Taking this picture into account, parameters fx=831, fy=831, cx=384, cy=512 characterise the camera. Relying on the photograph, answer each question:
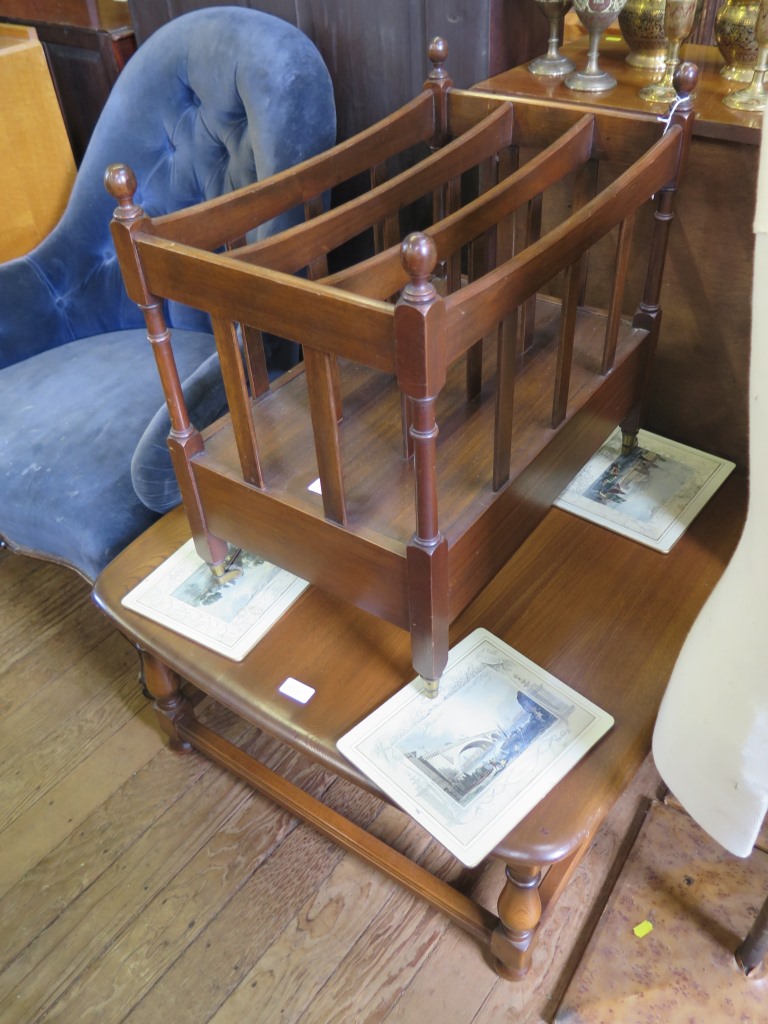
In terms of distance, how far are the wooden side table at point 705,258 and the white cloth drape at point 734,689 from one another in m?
0.41

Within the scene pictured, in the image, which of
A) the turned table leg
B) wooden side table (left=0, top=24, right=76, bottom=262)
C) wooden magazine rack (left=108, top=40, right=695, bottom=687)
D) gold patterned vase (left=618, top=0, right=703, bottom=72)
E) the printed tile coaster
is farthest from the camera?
wooden side table (left=0, top=24, right=76, bottom=262)

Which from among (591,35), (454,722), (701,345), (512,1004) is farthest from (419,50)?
(512,1004)

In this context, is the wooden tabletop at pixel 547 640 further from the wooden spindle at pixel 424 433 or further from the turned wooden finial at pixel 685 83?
the turned wooden finial at pixel 685 83

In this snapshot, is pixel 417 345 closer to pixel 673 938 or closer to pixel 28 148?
pixel 673 938

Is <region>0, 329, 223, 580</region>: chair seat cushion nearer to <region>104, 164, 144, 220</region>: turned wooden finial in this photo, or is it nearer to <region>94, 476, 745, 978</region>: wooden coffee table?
<region>94, 476, 745, 978</region>: wooden coffee table

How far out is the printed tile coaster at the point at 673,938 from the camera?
1.01 meters

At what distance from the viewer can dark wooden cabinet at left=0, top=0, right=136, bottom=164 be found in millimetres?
1661

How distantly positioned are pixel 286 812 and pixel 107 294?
1.01 m

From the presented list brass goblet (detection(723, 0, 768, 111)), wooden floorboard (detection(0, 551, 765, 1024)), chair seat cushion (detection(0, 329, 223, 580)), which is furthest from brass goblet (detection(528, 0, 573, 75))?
wooden floorboard (detection(0, 551, 765, 1024))

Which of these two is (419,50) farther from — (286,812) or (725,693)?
(286,812)

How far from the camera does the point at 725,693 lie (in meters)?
0.78

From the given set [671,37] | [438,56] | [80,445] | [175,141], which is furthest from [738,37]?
[80,445]

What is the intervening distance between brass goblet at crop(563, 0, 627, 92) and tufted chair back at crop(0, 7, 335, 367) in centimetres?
37

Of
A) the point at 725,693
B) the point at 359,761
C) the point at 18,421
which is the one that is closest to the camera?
the point at 725,693
